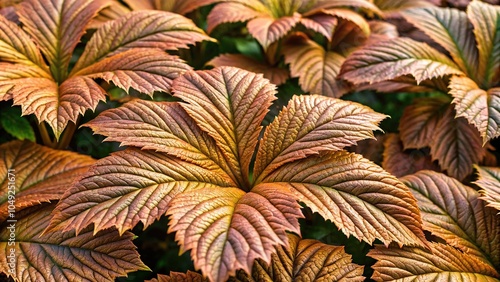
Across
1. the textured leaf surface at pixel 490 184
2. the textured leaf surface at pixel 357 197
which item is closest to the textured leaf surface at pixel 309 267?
the textured leaf surface at pixel 357 197

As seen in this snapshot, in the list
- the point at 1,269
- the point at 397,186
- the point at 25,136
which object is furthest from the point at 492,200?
the point at 25,136

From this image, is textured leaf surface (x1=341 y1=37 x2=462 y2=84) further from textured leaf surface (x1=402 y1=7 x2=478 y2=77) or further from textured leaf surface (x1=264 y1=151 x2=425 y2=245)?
textured leaf surface (x1=264 y1=151 x2=425 y2=245)

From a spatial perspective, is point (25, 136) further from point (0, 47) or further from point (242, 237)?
point (242, 237)

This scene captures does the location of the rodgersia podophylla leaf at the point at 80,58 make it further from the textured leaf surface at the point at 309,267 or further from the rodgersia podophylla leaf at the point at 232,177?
the textured leaf surface at the point at 309,267

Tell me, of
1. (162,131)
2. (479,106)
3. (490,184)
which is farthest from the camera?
(479,106)

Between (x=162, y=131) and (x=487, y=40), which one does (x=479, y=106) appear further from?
(x=162, y=131)

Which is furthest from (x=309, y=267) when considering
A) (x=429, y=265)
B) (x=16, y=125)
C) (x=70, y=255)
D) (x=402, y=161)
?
(x=16, y=125)
